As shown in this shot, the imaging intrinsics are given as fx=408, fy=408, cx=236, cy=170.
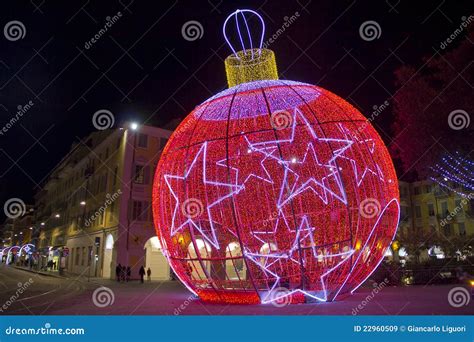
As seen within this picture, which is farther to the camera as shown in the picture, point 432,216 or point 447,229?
point 432,216

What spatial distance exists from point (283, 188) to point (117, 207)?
70.4 ft

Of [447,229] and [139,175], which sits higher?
[139,175]

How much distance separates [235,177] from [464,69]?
8.35 metres

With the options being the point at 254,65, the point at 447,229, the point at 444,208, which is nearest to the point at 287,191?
the point at 254,65

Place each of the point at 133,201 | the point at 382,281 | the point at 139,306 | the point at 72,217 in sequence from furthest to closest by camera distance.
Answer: the point at 72,217 < the point at 133,201 < the point at 382,281 < the point at 139,306

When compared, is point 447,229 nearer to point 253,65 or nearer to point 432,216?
point 432,216

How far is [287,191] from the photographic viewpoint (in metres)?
10.4

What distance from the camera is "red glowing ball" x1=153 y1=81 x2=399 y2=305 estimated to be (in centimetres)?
1043

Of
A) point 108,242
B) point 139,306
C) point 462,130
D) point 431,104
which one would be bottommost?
point 139,306

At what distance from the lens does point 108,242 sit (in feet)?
100

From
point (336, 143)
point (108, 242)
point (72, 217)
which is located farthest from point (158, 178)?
point (72, 217)

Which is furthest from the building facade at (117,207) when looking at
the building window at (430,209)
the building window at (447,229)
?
the building window at (430,209)

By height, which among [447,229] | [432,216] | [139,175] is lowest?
[447,229]

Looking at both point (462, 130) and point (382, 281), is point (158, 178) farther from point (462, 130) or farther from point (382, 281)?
point (382, 281)
